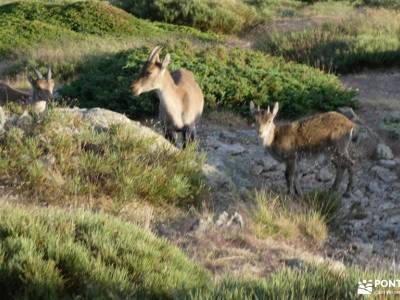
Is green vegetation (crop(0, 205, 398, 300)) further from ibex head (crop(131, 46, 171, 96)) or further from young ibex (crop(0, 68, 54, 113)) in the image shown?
young ibex (crop(0, 68, 54, 113))

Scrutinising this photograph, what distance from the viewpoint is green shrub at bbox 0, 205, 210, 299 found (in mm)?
5613

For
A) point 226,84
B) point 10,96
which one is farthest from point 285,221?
point 10,96

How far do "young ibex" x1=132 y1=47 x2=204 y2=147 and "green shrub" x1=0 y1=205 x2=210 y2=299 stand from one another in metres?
3.97

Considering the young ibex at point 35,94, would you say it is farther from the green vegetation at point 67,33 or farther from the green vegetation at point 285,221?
the green vegetation at point 67,33

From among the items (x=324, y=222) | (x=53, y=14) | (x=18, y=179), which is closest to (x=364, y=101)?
(x=324, y=222)

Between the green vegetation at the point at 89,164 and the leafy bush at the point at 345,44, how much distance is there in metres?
8.95

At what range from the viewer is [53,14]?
27500 millimetres

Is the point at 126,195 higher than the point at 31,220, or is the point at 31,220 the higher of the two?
the point at 31,220

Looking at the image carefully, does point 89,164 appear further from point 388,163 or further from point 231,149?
point 388,163

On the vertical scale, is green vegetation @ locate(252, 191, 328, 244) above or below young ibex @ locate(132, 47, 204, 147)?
below

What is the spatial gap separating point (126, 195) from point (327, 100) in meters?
6.80

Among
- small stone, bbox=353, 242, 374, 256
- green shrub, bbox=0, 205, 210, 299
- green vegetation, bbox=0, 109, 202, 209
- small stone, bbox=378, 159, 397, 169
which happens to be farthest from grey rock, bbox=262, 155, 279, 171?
green shrub, bbox=0, 205, 210, 299

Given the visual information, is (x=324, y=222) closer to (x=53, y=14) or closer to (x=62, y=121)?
(x=62, y=121)

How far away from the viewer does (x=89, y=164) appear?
8906 millimetres
